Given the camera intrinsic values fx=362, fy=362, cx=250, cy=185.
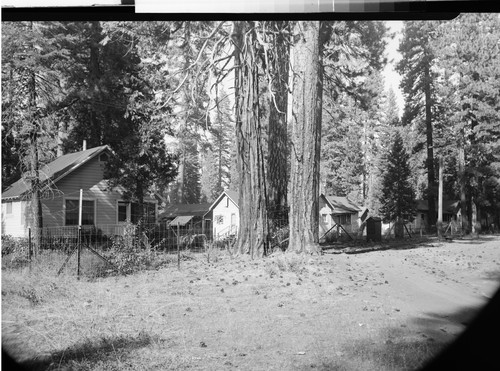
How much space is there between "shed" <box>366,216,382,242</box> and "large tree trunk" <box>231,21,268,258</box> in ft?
2.12

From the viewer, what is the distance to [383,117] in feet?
7.49

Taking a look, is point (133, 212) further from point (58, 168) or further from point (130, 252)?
point (58, 168)

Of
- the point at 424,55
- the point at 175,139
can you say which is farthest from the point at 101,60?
the point at 424,55

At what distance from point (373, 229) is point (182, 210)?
1154 mm

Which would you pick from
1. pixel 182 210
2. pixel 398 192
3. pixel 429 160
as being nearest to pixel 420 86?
pixel 429 160

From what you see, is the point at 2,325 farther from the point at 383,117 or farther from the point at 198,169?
the point at 383,117

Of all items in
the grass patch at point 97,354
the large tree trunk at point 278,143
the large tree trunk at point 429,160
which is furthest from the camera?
the large tree trunk at point 278,143

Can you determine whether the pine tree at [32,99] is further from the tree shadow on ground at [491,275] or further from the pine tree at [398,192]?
the tree shadow on ground at [491,275]

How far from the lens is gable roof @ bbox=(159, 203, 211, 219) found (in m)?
2.10

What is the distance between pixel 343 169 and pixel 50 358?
1.88m

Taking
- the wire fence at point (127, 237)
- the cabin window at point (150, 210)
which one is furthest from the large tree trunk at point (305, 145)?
the cabin window at point (150, 210)

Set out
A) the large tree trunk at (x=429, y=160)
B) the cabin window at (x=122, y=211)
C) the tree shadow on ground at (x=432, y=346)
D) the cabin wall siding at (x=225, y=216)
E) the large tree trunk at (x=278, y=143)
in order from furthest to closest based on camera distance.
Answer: the large tree trunk at (x=278, y=143), the cabin wall siding at (x=225, y=216), the large tree trunk at (x=429, y=160), the cabin window at (x=122, y=211), the tree shadow on ground at (x=432, y=346)

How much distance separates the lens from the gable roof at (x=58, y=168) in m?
1.97

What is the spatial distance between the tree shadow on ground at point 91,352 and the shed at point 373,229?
4.41 feet
